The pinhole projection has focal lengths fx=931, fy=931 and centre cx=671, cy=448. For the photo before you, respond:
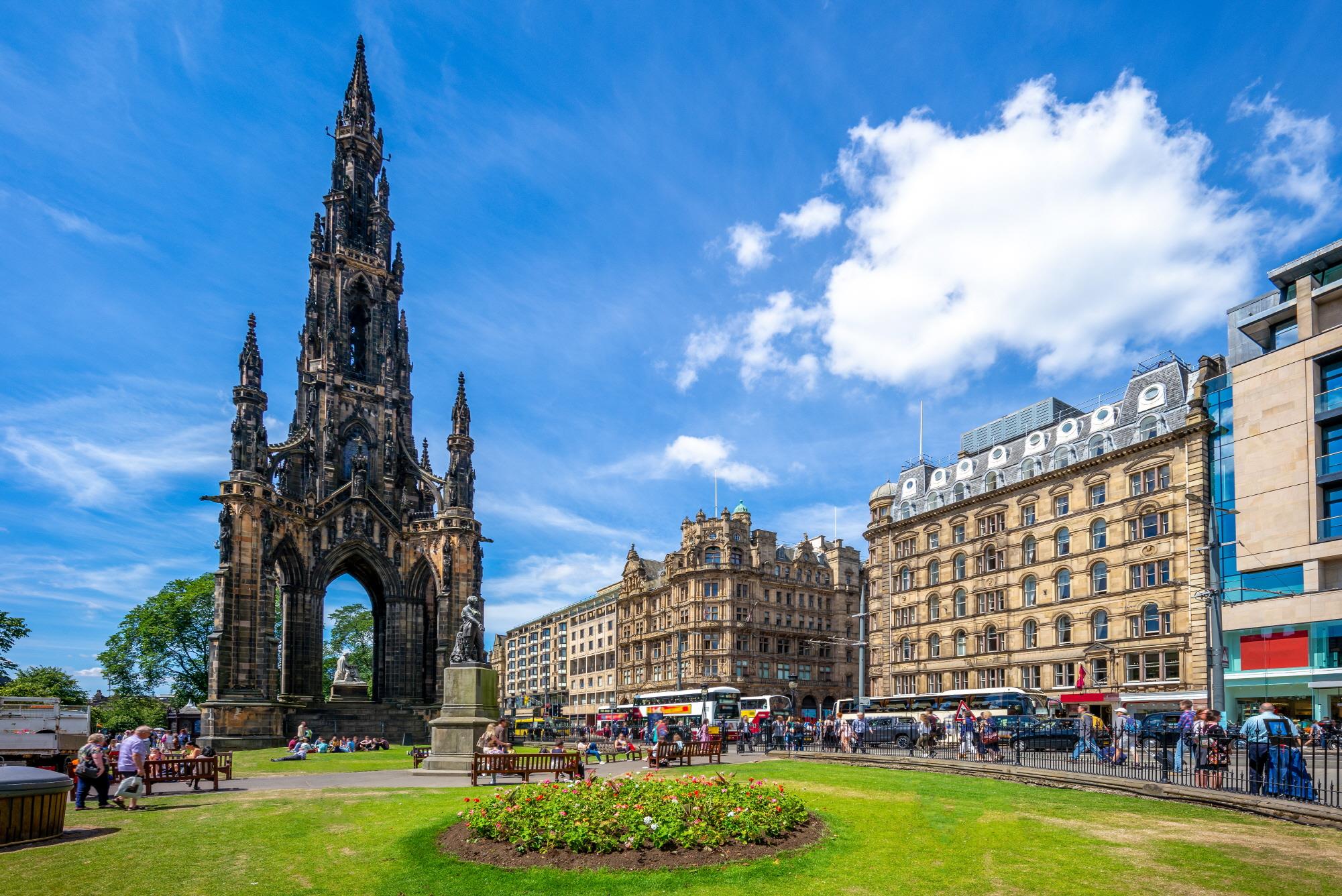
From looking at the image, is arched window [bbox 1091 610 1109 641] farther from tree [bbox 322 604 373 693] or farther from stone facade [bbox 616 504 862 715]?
tree [bbox 322 604 373 693]

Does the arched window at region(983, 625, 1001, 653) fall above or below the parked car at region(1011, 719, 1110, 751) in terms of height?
above

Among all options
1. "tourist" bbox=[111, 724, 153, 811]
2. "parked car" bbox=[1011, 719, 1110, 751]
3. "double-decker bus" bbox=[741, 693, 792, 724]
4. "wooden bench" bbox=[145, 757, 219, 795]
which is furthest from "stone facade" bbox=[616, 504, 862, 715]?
"tourist" bbox=[111, 724, 153, 811]

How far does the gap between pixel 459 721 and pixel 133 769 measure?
8.76 metres

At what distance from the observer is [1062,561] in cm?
5706

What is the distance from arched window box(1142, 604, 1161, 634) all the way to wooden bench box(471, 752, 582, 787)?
4060 cm

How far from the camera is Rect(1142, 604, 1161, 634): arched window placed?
166ft

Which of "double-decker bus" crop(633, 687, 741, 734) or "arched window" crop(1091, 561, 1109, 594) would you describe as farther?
"double-decker bus" crop(633, 687, 741, 734)

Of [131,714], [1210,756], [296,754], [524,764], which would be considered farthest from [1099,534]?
[131,714]

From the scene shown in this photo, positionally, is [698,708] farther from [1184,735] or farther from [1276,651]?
[1184,735]

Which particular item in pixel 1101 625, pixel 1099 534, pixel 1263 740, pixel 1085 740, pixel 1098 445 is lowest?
pixel 1085 740

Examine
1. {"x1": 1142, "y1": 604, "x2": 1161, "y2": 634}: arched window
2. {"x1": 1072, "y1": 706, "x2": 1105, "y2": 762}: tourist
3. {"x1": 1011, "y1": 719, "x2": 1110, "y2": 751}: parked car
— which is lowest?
{"x1": 1011, "y1": 719, "x2": 1110, "y2": 751}: parked car

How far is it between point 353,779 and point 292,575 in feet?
120

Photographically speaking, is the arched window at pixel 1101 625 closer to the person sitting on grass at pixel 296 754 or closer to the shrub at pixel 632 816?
the person sitting on grass at pixel 296 754

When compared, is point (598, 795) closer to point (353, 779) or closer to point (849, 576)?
point (353, 779)
